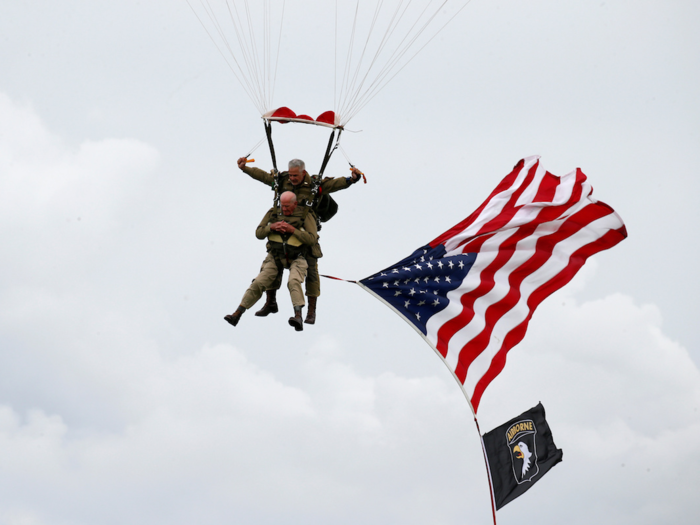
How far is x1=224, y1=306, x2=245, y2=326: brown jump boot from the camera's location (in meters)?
12.9

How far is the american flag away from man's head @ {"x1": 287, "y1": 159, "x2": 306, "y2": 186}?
2244 millimetres

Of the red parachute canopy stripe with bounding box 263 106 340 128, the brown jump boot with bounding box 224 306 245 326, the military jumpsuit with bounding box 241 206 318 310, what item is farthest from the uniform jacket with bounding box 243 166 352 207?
the brown jump boot with bounding box 224 306 245 326

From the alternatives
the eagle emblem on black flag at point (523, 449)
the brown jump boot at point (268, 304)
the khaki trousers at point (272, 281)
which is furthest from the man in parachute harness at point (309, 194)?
the eagle emblem on black flag at point (523, 449)

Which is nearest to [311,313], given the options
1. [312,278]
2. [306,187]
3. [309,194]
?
[312,278]

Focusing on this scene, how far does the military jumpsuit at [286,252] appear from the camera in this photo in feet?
43.0

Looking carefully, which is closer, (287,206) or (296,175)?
(287,206)

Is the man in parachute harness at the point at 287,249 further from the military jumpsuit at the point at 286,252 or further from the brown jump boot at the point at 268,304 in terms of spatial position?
the brown jump boot at the point at 268,304

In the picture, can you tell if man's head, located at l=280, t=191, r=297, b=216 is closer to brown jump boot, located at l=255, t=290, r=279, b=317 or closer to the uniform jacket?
the uniform jacket

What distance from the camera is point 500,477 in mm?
14484

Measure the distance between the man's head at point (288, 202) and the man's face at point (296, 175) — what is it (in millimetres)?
226

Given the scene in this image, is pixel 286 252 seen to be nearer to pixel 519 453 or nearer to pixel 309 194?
pixel 309 194

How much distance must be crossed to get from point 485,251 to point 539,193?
1.45 m

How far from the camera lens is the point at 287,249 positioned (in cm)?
1329

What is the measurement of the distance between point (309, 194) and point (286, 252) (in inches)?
36.3
